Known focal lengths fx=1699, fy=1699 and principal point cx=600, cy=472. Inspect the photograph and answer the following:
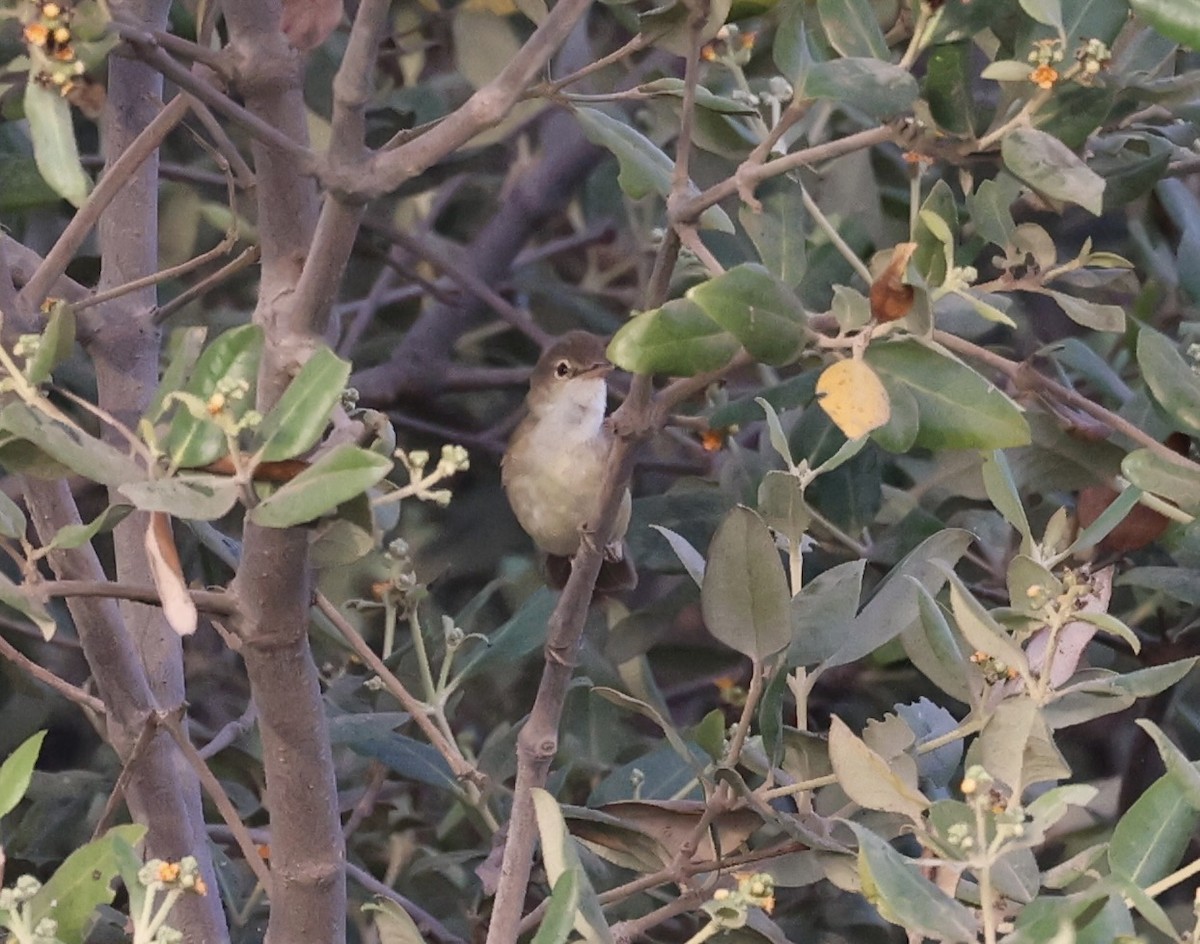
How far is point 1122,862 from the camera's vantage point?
1.18m

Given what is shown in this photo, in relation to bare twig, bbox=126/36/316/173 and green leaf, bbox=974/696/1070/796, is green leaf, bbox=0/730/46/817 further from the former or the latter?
green leaf, bbox=974/696/1070/796

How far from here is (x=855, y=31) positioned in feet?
4.22

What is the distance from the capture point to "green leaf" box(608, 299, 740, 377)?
1.12 m

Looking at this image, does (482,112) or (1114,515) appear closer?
(482,112)

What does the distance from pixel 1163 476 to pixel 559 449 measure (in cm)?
172

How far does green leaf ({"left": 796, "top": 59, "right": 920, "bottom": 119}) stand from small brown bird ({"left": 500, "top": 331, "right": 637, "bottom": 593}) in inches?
63.3

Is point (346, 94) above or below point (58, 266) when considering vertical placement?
above

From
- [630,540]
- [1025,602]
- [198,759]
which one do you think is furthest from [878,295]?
[630,540]

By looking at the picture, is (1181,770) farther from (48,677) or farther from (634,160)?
(48,677)

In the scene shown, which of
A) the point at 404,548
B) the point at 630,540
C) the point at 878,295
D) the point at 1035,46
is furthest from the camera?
the point at 630,540

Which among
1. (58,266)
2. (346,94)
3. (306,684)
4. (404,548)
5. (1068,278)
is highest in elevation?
(346,94)

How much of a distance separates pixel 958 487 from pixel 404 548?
851 mm

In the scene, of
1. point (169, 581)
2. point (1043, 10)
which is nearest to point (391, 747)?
point (169, 581)

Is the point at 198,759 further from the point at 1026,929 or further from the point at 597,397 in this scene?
the point at 597,397
